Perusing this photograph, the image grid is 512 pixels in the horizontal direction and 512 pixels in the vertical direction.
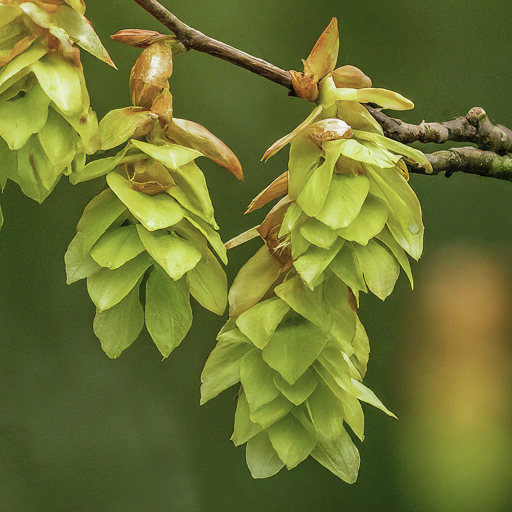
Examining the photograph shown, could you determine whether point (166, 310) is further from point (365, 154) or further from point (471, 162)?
point (471, 162)

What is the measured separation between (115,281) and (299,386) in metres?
0.08

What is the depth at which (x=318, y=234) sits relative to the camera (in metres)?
0.18

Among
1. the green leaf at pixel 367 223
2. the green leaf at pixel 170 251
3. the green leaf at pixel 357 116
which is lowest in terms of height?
the green leaf at pixel 170 251

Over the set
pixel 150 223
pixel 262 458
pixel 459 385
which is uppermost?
pixel 150 223

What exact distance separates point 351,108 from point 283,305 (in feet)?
0.26

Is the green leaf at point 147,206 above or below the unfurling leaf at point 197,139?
below

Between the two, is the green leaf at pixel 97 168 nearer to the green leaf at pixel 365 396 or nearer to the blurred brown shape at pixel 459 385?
the green leaf at pixel 365 396

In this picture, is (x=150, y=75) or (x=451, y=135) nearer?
(x=150, y=75)

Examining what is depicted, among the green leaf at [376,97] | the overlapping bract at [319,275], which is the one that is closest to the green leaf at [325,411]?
the overlapping bract at [319,275]

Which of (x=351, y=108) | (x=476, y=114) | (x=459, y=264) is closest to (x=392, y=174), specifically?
(x=351, y=108)

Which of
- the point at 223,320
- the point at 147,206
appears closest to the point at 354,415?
the point at 147,206

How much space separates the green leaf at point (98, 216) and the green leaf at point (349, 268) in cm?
8

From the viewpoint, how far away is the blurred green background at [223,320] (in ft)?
1.58

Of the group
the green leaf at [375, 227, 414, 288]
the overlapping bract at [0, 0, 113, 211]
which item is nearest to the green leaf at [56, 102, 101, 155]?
the overlapping bract at [0, 0, 113, 211]
